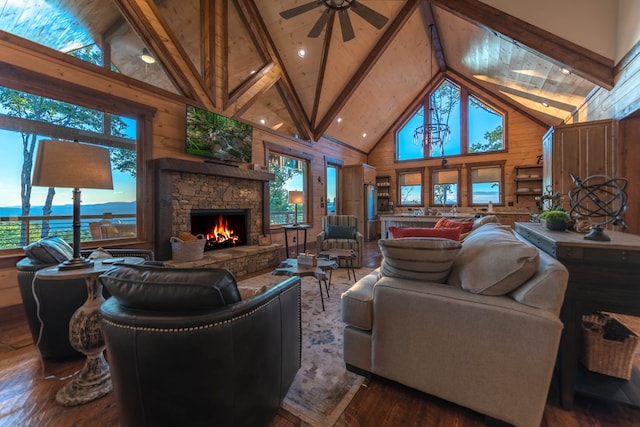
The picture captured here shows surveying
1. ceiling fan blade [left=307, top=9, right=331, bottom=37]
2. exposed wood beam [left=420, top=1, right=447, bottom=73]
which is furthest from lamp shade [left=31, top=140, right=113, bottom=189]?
exposed wood beam [left=420, top=1, right=447, bottom=73]

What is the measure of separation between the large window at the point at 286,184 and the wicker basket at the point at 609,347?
16.3 ft

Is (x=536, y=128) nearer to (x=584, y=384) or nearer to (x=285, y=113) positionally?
(x=285, y=113)

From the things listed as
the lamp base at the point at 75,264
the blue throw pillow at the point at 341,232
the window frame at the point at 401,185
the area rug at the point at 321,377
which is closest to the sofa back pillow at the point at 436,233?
the area rug at the point at 321,377

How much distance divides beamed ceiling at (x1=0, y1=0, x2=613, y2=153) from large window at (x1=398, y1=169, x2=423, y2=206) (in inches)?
86.8

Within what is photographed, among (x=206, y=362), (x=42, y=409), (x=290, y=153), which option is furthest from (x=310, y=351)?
(x=290, y=153)

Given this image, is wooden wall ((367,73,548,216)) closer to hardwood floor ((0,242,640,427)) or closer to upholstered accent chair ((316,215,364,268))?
upholstered accent chair ((316,215,364,268))

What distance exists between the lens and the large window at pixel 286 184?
5.84m

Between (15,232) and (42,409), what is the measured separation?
2170mm

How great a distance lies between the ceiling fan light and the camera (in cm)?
357

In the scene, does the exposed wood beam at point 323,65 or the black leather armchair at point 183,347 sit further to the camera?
the exposed wood beam at point 323,65

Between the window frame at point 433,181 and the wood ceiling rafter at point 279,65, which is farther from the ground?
the wood ceiling rafter at point 279,65

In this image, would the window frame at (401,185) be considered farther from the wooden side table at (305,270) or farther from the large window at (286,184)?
the wooden side table at (305,270)

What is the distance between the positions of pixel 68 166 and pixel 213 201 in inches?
112

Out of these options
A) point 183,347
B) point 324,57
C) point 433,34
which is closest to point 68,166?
point 183,347
